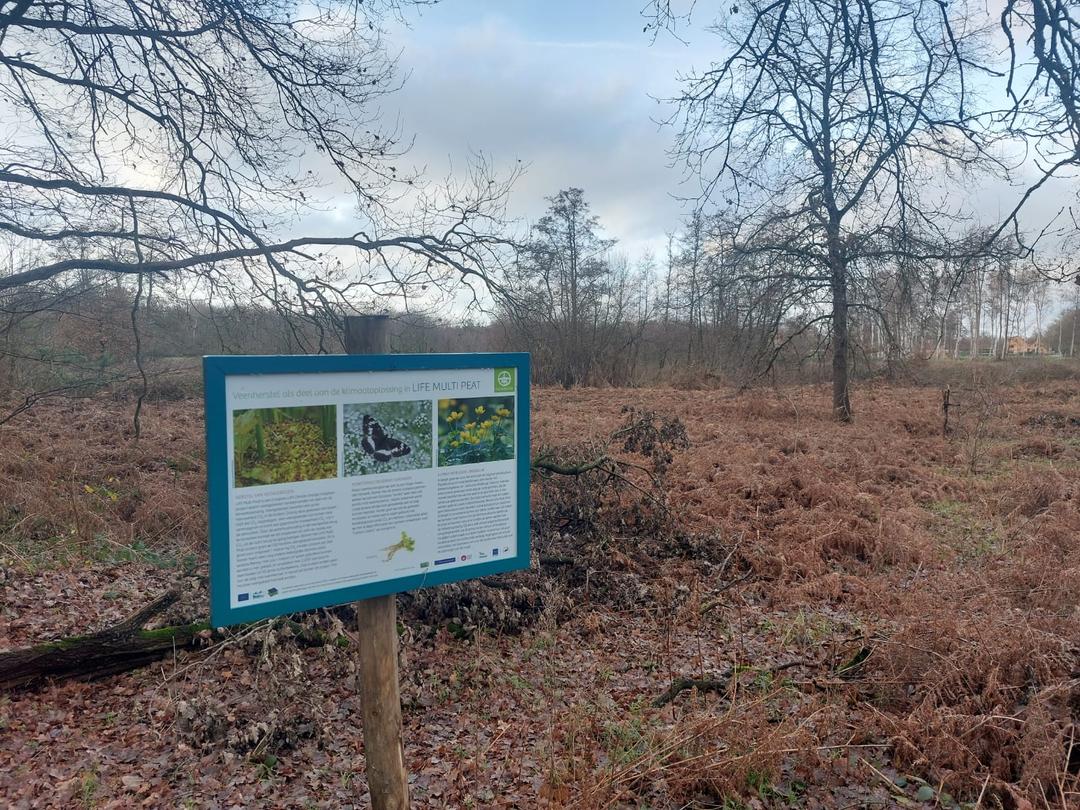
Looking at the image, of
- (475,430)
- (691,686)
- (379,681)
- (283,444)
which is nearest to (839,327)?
(691,686)

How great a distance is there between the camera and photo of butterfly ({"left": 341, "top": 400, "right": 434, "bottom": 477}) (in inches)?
93.7

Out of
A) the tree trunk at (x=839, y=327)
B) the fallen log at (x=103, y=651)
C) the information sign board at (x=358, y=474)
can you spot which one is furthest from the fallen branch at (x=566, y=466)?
the tree trunk at (x=839, y=327)

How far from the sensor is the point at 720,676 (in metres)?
4.38

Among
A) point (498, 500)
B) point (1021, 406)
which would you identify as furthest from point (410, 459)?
point (1021, 406)

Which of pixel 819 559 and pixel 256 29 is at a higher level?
pixel 256 29

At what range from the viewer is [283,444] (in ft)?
7.36

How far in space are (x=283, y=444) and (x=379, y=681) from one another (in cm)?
98

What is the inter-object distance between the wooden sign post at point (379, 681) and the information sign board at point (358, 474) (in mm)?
144

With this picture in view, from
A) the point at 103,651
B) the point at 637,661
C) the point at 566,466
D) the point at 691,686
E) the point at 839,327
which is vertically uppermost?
the point at 839,327

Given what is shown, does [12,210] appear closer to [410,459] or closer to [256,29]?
[256,29]

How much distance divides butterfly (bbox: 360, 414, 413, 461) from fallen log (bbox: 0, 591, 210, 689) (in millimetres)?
3045

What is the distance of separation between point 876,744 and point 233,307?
6.89 metres

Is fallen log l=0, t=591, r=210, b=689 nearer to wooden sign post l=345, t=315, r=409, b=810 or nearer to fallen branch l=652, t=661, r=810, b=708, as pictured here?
wooden sign post l=345, t=315, r=409, b=810

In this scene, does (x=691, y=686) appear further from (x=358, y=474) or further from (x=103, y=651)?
(x=103, y=651)
